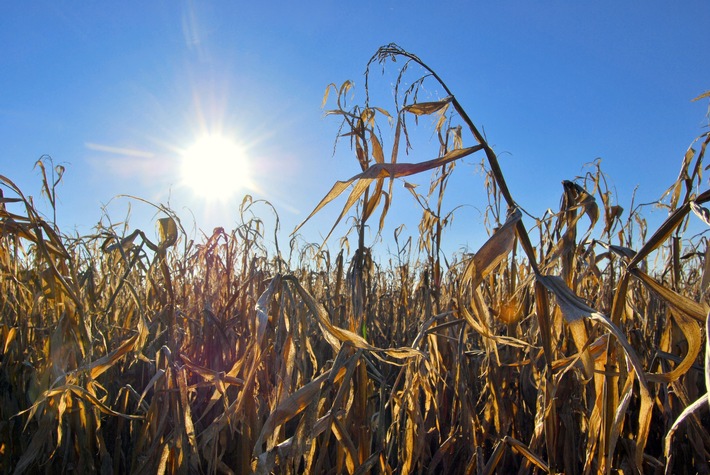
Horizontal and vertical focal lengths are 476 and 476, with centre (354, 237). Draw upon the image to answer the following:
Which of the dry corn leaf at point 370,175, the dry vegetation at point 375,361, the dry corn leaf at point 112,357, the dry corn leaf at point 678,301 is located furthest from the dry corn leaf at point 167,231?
the dry corn leaf at point 678,301

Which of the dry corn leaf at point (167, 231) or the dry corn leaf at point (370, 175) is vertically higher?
the dry corn leaf at point (167, 231)

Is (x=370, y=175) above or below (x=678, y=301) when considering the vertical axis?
above

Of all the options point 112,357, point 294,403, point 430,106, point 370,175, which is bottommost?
point 294,403

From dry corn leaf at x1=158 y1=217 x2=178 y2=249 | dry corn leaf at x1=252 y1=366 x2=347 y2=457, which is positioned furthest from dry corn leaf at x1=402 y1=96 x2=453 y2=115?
dry corn leaf at x1=158 y1=217 x2=178 y2=249

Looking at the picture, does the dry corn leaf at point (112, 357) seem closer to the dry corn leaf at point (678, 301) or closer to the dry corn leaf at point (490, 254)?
the dry corn leaf at point (490, 254)

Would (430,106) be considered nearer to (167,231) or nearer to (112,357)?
(112,357)

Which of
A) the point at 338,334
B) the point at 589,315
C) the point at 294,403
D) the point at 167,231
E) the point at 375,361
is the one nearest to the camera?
the point at 589,315

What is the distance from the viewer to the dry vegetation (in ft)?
2.45

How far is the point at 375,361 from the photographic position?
2049 mm

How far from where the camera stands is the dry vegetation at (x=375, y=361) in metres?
0.75

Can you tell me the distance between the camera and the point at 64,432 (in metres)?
1.43

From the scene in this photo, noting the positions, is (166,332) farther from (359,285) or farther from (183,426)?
(359,285)

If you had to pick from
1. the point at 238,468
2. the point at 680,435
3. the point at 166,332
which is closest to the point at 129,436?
the point at 166,332

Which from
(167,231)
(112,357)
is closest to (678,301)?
(112,357)
